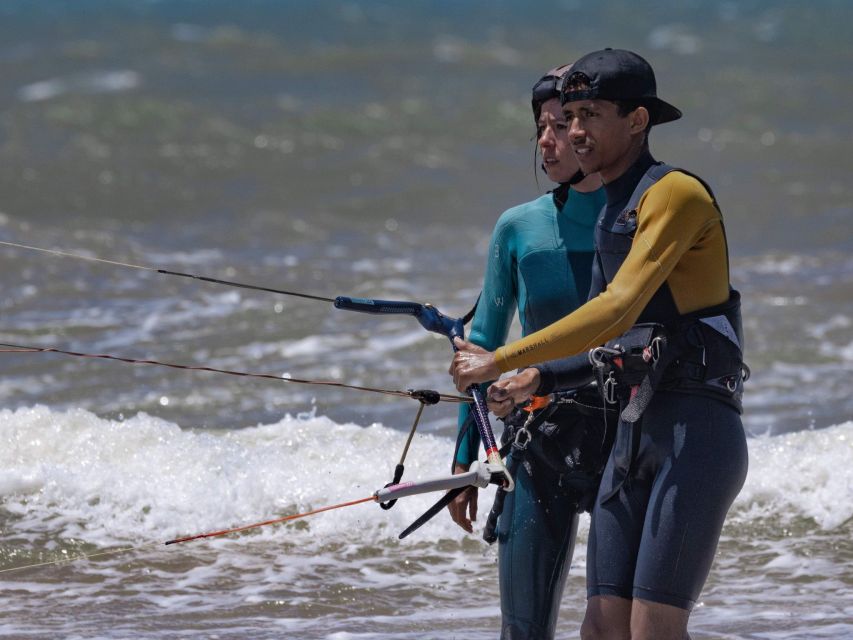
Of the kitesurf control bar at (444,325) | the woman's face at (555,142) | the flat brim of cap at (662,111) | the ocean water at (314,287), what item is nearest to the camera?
the flat brim of cap at (662,111)

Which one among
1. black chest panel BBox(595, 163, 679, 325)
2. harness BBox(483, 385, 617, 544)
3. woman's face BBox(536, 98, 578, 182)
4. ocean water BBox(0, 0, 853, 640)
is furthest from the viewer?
ocean water BBox(0, 0, 853, 640)

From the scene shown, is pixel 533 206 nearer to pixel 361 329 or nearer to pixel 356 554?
pixel 356 554

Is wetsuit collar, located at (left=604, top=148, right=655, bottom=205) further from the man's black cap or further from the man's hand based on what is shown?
the man's hand

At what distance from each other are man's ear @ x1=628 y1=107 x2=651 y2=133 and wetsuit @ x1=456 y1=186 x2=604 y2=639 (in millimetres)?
560

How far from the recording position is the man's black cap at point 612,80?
3.27 meters

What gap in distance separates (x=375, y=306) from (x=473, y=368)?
1.23 feet

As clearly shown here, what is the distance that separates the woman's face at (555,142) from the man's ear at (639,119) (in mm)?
468

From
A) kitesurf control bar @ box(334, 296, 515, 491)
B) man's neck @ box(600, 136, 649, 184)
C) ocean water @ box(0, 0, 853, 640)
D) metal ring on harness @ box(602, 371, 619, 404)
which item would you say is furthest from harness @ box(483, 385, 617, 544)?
ocean water @ box(0, 0, 853, 640)

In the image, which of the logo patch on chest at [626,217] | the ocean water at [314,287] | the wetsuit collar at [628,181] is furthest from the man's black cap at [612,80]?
the ocean water at [314,287]

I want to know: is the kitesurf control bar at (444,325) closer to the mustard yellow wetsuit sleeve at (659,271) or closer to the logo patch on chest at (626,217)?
the mustard yellow wetsuit sleeve at (659,271)

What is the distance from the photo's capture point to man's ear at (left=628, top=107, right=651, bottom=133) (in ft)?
10.9

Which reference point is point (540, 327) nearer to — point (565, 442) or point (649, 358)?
point (565, 442)

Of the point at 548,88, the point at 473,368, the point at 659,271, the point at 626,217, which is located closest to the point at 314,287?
the point at 548,88

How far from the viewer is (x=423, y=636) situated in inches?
207
